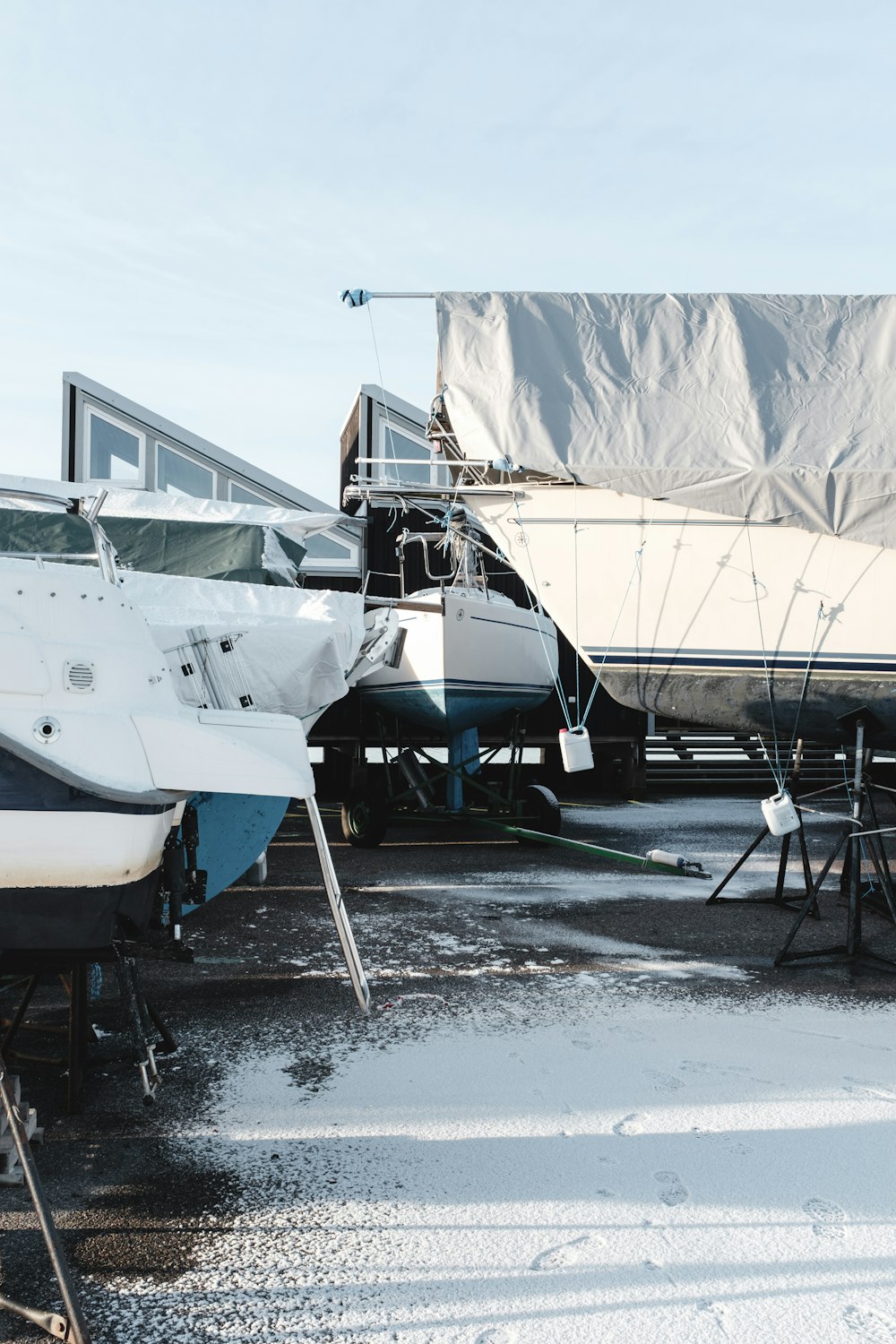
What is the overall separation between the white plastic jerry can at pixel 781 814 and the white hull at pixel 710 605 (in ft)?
Answer: 2.57

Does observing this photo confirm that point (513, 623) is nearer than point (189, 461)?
Yes

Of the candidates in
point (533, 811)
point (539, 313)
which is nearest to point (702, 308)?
point (539, 313)

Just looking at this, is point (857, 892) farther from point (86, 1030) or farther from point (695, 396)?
point (86, 1030)

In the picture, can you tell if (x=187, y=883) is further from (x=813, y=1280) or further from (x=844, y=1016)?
(x=844, y=1016)

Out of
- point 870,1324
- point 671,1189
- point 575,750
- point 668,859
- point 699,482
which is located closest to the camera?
point 870,1324

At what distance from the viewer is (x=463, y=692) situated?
27.0 feet

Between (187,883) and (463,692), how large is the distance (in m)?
5.10

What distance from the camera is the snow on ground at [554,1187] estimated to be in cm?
186

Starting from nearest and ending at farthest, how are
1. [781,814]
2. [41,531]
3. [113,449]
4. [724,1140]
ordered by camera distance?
[724,1140]
[781,814]
[41,531]
[113,449]

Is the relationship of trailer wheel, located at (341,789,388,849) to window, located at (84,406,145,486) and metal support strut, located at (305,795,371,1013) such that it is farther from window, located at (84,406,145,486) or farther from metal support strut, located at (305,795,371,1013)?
window, located at (84,406,145,486)

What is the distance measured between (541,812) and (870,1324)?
20.9ft

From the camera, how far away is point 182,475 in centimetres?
1209

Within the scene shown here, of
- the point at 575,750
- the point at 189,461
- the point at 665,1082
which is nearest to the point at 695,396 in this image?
the point at 575,750

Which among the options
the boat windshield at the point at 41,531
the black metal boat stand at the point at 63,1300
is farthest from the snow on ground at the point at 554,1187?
the boat windshield at the point at 41,531
